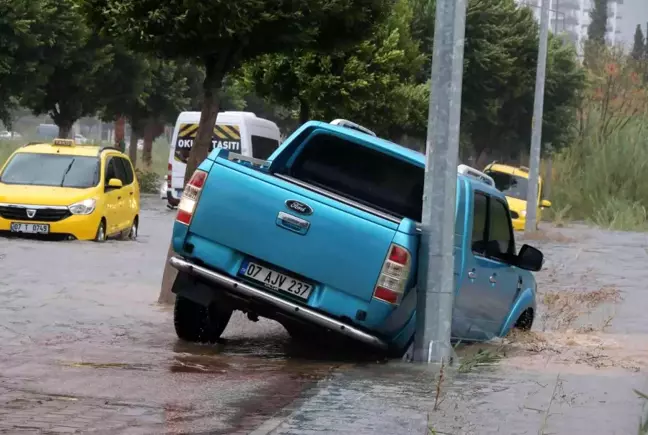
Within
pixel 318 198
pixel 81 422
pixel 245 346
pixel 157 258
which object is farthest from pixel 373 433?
pixel 157 258

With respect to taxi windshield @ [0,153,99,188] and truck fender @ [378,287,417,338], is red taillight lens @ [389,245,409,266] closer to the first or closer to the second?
truck fender @ [378,287,417,338]

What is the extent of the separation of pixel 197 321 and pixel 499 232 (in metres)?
2.79

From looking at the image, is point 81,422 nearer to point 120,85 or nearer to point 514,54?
point 120,85

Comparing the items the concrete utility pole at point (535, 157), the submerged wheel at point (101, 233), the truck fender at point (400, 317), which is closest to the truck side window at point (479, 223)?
the truck fender at point (400, 317)

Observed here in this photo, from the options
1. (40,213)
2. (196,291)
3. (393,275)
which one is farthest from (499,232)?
(40,213)

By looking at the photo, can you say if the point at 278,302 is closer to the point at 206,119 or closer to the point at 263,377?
the point at 263,377

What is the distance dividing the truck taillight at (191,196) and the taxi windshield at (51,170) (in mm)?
12638

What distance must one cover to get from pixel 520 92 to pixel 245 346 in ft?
140

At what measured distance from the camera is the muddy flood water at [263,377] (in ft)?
25.6

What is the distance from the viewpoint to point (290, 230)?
33.4 feet

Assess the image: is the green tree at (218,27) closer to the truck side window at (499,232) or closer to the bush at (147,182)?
the truck side window at (499,232)

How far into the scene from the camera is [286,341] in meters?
12.7

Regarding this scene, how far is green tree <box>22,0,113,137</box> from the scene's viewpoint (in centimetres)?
4191

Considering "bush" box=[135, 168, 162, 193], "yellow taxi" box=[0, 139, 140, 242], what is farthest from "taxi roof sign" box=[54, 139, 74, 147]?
"bush" box=[135, 168, 162, 193]
